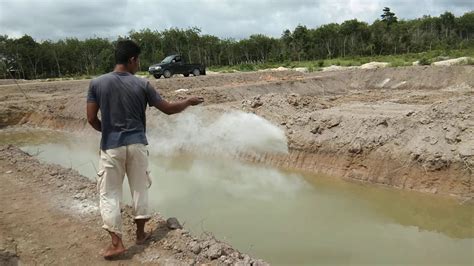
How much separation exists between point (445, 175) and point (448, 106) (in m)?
2.00

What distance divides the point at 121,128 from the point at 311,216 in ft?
14.4

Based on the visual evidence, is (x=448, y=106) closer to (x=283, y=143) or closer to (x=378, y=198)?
(x=378, y=198)

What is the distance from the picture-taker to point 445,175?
27.5ft

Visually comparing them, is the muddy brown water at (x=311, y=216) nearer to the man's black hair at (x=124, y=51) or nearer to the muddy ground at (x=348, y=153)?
the muddy ground at (x=348, y=153)

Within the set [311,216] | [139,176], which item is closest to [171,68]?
[311,216]

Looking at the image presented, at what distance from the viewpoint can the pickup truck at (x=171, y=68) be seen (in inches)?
995

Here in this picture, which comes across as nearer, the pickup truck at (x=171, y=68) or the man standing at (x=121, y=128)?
the man standing at (x=121, y=128)

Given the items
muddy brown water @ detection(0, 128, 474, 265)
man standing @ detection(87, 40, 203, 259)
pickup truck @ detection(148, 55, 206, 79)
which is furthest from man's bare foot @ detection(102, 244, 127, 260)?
pickup truck @ detection(148, 55, 206, 79)

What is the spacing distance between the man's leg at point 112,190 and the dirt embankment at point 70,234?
19cm

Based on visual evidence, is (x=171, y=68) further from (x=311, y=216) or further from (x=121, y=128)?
(x=121, y=128)

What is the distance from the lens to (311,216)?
7562mm

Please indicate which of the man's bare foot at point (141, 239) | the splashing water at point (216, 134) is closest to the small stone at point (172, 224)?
the man's bare foot at point (141, 239)

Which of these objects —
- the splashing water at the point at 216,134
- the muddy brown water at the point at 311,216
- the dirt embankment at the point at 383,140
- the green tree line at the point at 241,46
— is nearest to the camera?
the muddy brown water at the point at 311,216

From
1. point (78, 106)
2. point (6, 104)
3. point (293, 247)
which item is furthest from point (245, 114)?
point (6, 104)
